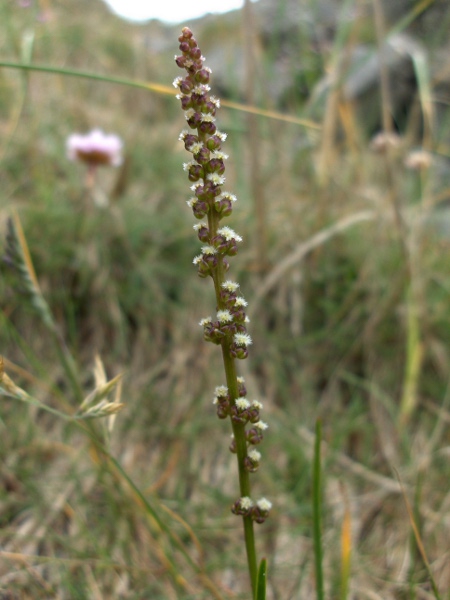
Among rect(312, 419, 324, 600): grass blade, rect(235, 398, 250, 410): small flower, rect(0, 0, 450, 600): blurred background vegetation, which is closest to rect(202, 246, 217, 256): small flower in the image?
rect(235, 398, 250, 410): small flower

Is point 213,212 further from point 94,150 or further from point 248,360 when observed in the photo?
point 94,150

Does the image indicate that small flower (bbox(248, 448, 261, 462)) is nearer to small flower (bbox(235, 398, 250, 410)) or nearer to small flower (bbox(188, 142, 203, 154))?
small flower (bbox(235, 398, 250, 410))

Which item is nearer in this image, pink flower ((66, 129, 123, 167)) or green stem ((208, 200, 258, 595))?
green stem ((208, 200, 258, 595))

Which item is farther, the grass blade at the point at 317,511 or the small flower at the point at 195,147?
the grass blade at the point at 317,511

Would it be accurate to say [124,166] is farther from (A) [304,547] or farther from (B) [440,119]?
(B) [440,119]

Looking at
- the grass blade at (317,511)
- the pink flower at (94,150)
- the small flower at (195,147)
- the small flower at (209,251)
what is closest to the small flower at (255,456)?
the grass blade at (317,511)

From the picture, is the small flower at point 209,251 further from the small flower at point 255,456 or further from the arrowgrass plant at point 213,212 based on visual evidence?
the small flower at point 255,456

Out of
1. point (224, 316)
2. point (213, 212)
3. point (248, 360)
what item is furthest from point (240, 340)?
point (248, 360)

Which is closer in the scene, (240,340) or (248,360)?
(240,340)
